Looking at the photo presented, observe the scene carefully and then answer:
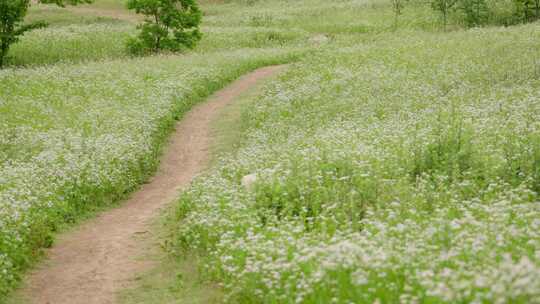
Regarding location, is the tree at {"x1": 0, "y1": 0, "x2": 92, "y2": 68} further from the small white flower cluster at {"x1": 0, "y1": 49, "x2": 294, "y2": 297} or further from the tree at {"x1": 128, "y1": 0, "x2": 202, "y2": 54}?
the tree at {"x1": 128, "y1": 0, "x2": 202, "y2": 54}

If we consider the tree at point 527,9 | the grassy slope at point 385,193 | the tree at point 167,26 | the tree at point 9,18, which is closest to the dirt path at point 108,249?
the grassy slope at point 385,193

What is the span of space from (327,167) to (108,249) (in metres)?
4.76

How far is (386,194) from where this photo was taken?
11.7 m

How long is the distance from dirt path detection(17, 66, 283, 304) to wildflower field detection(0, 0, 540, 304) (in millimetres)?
446

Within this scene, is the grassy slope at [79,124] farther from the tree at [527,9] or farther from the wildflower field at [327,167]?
the tree at [527,9]

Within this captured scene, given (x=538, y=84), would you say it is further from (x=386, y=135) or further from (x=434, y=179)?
(x=434, y=179)

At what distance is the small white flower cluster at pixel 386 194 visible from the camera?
24.2ft

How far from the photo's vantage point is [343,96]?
23750 millimetres

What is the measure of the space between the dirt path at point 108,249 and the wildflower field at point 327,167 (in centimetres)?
45

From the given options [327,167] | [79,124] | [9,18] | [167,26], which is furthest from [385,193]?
[167,26]

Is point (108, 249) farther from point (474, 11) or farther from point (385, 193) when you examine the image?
point (474, 11)

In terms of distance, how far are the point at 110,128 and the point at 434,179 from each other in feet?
40.9

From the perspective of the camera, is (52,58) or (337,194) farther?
(52,58)

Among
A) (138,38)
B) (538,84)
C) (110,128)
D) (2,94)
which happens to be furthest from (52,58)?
(538,84)
